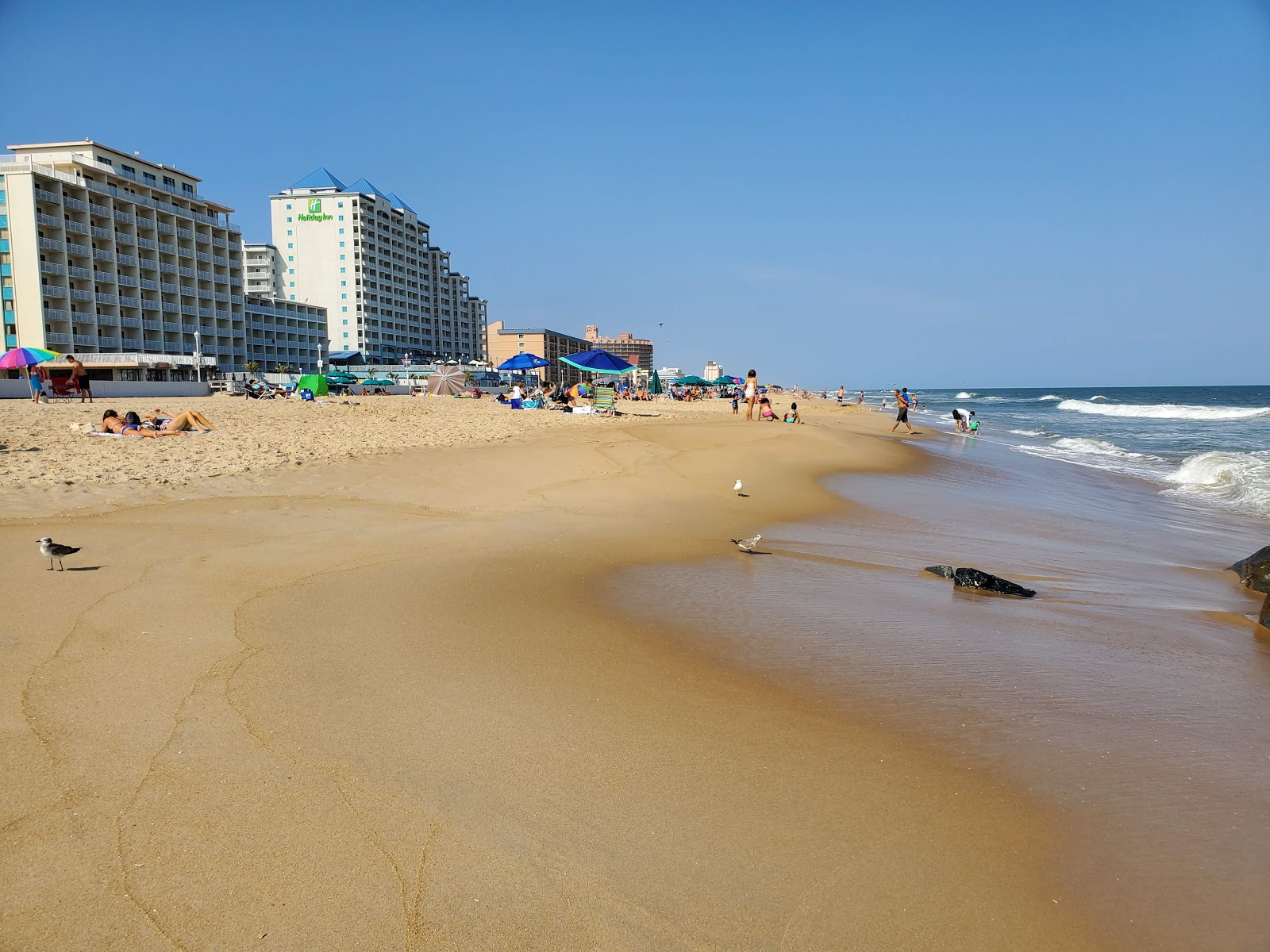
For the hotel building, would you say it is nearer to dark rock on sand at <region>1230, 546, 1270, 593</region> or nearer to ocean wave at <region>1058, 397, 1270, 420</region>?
dark rock on sand at <region>1230, 546, 1270, 593</region>

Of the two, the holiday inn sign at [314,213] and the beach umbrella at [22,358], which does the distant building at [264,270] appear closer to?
the holiday inn sign at [314,213]

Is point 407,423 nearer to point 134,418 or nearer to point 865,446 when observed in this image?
point 134,418

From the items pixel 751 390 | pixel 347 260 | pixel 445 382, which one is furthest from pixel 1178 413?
pixel 347 260

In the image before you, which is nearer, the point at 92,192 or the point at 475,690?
the point at 475,690

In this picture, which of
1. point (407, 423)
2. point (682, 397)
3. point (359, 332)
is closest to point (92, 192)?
point (359, 332)

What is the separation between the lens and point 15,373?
43.4 meters

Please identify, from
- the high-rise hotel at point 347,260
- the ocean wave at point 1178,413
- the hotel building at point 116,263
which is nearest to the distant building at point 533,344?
the high-rise hotel at point 347,260

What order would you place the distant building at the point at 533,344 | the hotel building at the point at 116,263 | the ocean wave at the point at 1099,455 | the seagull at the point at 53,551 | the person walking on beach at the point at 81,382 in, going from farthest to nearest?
the distant building at the point at 533,344 < the hotel building at the point at 116,263 < the person walking on beach at the point at 81,382 < the ocean wave at the point at 1099,455 < the seagull at the point at 53,551

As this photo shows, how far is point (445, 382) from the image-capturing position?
36.0m

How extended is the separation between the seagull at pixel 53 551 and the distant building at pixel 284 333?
75332 millimetres

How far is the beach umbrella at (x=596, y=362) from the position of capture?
79.2ft

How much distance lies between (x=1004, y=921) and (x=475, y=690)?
2.49m

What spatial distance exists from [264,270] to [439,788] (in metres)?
109

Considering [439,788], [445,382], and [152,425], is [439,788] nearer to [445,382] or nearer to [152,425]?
[152,425]
